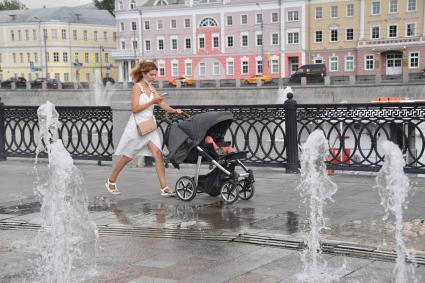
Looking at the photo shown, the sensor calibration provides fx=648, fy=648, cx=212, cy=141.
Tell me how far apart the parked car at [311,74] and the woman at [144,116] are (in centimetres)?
4887

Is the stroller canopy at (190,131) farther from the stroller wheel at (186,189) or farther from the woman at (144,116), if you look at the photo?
the woman at (144,116)

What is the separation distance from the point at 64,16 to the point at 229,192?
100.0 metres

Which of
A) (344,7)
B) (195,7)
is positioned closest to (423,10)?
(344,7)

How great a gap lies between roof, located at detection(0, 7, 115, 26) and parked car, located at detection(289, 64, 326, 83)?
175 ft

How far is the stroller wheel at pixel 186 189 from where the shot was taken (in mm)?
8650

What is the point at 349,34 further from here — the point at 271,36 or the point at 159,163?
the point at 159,163

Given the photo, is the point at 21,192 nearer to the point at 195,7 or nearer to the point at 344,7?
the point at 344,7

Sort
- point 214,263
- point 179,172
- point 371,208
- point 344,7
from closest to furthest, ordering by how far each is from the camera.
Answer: point 214,263, point 371,208, point 179,172, point 344,7

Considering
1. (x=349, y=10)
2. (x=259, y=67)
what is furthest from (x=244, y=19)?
(x=349, y=10)

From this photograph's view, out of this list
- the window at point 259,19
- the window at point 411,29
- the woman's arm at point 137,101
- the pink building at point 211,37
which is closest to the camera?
the woman's arm at point 137,101

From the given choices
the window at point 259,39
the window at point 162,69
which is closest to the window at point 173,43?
the window at point 162,69

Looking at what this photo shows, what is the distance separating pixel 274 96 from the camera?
184 ft

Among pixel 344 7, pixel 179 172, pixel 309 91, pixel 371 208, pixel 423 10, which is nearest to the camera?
pixel 371 208

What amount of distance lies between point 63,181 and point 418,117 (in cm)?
627
